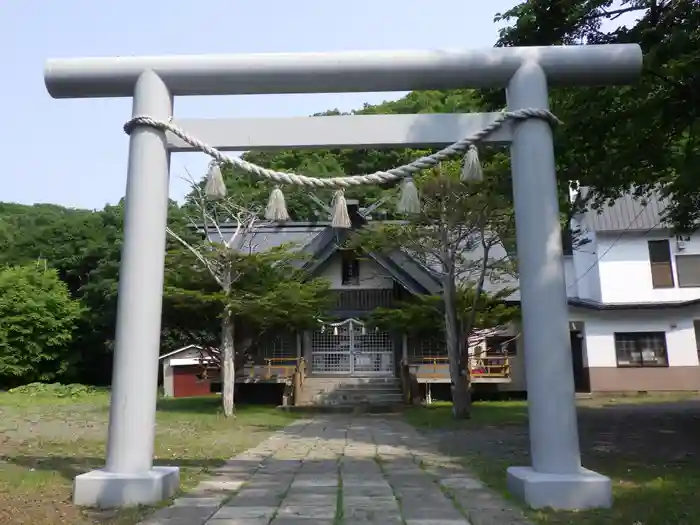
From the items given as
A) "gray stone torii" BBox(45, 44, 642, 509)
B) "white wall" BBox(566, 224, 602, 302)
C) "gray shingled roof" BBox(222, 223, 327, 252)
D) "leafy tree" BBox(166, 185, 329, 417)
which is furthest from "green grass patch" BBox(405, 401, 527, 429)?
"gray shingled roof" BBox(222, 223, 327, 252)

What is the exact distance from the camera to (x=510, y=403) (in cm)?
1784

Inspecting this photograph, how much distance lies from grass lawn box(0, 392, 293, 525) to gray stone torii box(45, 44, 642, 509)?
640mm

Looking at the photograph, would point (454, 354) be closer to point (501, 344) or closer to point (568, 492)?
point (501, 344)

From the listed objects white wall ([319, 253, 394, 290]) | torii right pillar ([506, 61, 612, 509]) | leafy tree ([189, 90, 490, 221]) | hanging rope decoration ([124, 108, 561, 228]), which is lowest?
torii right pillar ([506, 61, 612, 509])

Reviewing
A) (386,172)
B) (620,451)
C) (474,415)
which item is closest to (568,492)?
(386,172)

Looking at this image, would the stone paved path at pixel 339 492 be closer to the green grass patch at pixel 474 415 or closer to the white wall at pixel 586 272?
the green grass patch at pixel 474 415

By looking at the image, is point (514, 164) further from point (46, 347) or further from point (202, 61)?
point (46, 347)

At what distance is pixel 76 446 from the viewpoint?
27.8ft

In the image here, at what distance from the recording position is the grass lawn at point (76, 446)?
447 cm

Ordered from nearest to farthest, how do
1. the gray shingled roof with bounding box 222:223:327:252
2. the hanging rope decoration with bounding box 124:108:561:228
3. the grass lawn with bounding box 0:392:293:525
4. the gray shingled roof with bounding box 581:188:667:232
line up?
1. the grass lawn with bounding box 0:392:293:525
2. the hanging rope decoration with bounding box 124:108:561:228
3. the gray shingled roof with bounding box 581:188:667:232
4. the gray shingled roof with bounding box 222:223:327:252

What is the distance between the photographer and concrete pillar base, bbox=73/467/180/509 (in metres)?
4.61

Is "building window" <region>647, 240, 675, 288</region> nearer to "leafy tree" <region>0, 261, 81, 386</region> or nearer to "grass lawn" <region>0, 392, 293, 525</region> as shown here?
"grass lawn" <region>0, 392, 293, 525</region>

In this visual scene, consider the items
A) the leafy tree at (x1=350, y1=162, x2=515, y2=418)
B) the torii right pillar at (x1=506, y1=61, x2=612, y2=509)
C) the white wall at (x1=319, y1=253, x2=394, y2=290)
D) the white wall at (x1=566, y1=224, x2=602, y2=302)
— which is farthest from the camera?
the white wall at (x1=566, y1=224, x2=602, y2=302)

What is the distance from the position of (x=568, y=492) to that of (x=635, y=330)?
18.2 m
